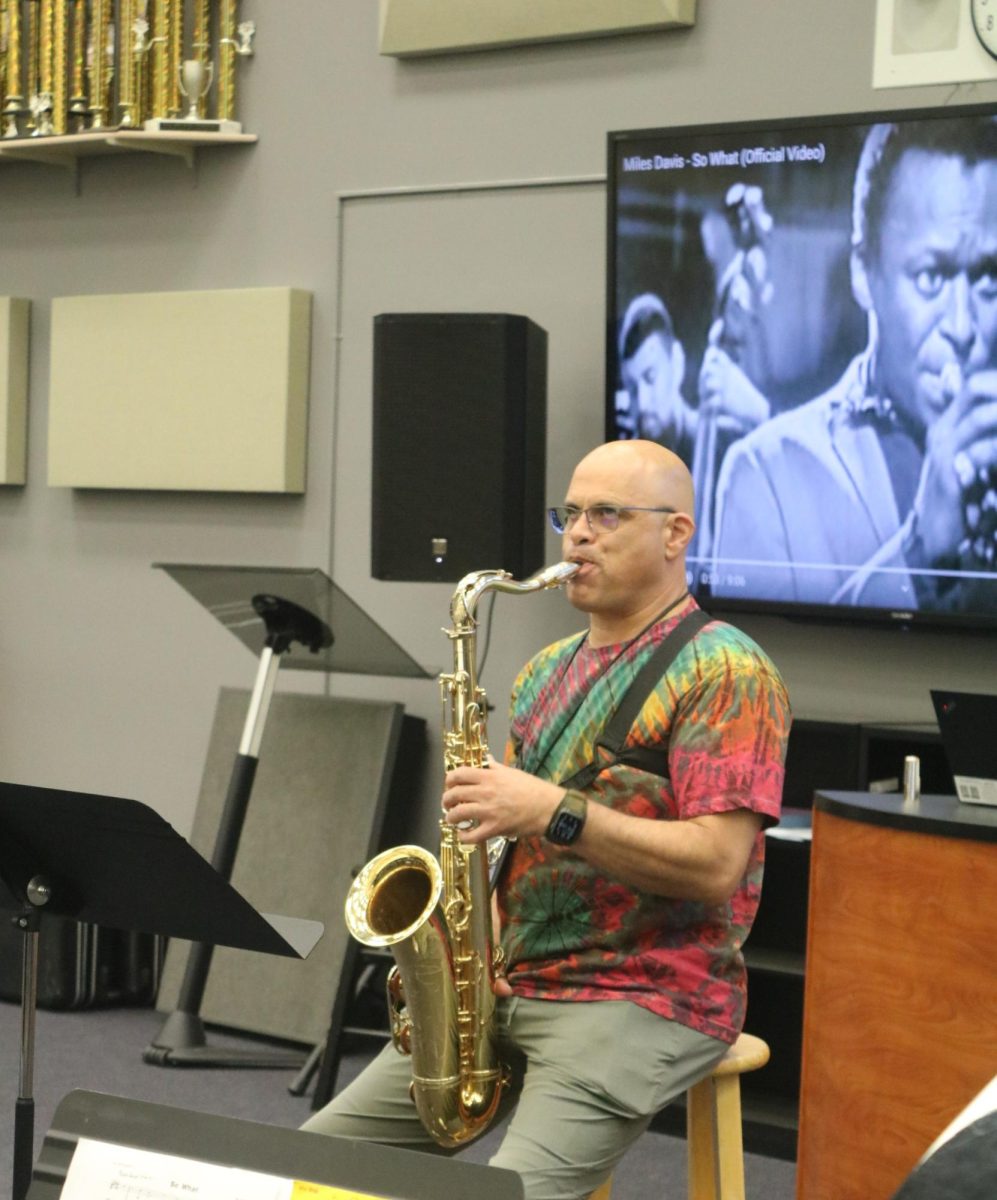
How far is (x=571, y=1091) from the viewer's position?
2354 mm

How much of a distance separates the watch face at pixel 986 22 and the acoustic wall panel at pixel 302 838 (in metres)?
2.24

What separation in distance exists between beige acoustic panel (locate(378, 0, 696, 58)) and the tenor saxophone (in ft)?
7.34

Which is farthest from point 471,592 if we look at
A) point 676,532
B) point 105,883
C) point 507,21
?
point 507,21

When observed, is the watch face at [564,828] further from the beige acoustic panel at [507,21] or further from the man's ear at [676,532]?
the beige acoustic panel at [507,21]

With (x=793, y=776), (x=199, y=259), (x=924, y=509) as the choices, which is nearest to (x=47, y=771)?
(x=199, y=259)

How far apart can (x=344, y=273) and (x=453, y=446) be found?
1.04 meters

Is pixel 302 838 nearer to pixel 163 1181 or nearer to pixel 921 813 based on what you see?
pixel 921 813

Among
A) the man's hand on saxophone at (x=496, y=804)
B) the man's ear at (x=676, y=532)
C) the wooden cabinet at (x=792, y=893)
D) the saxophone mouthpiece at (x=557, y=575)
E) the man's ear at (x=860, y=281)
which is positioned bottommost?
the wooden cabinet at (x=792, y=893)

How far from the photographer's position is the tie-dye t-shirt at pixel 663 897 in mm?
2410

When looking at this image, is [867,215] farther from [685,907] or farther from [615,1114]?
[615,1114]

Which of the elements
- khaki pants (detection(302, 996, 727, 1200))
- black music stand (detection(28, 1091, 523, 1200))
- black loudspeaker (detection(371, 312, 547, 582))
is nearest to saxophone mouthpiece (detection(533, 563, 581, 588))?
khaki pants (detection(302, 996, 727, 1200))

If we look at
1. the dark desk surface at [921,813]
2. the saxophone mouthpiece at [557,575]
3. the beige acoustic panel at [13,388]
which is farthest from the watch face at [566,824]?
the beige acoustic panel at [13,388]

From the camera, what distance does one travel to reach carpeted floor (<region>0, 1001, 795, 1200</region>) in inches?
144

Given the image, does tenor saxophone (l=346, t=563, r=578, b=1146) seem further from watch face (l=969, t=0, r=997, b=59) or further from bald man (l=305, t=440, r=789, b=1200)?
watch face (l=969, t=0, r=997, b=59)
